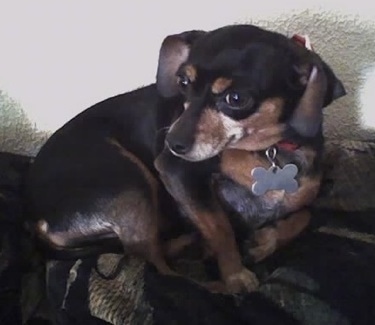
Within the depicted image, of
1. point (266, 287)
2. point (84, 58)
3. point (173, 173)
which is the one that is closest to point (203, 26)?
point (84, 58)

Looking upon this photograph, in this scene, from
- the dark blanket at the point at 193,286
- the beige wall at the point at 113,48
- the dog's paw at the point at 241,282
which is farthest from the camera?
the beige wall at the point at 113,48

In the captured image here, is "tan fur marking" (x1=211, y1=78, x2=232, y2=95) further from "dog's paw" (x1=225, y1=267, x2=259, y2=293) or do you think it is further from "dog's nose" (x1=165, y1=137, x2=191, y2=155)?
"dog's paw" (x1=225, y1=267, x2=259, y2=293)

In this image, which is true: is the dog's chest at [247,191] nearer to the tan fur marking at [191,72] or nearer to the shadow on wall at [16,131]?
the tan fur marking at [191,72]

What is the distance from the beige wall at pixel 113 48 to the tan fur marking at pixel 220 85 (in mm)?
482

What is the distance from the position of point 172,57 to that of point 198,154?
0.78ft

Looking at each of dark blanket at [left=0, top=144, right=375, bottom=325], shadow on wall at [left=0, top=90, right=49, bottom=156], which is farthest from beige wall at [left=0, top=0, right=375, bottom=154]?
dark blanket at [left=0, top=144, right=375, bottom=325]

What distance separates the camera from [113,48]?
2025 mm

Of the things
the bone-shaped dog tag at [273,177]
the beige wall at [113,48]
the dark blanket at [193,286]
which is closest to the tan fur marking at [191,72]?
the bone-shaped dog tag at [273,177]

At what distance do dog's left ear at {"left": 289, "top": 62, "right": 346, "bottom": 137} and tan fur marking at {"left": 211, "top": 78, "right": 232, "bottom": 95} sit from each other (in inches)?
5.5

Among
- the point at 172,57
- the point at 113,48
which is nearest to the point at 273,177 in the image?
the point at 172,57

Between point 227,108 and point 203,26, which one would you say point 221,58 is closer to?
point 227,108

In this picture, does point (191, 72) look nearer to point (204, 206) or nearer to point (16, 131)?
point (204, 206)

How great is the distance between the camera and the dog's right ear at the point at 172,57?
5.56 feet

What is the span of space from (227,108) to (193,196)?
21 centimetres
